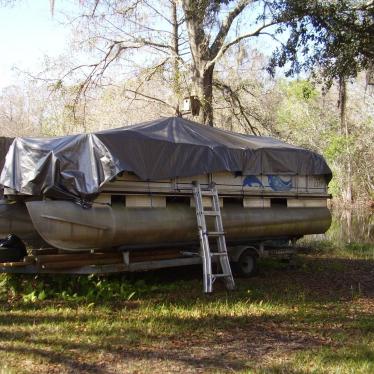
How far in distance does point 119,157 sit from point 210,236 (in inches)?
85.0

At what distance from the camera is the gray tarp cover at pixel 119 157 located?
8.27 m

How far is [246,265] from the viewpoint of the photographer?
1055 cm

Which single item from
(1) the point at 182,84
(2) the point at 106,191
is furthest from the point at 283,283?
(1) the point at 182,84

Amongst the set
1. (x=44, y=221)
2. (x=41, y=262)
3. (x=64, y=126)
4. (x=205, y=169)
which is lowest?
(x=41, y=262)

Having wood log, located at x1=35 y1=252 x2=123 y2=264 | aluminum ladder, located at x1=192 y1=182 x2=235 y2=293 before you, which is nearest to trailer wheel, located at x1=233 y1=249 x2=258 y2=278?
aluminum ladder, located at x1=192 y1=182 x2=235 y2=293

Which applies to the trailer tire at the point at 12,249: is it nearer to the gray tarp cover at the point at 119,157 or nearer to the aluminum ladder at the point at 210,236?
the gray tarp cover at the point at 119,157

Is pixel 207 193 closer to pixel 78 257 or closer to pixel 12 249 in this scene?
pixel 78 257

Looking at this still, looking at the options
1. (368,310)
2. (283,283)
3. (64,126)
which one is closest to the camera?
(368,310)

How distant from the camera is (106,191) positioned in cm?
841

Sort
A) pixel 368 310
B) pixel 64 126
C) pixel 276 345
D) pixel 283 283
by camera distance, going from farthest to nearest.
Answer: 1. pixel 64 126
2. pixel 283 283
3. pixel 368 310
4. pixel 276 345

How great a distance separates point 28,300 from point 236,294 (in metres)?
3.09

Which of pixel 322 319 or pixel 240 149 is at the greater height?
pixel 240 149

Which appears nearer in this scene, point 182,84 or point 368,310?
point 368,310

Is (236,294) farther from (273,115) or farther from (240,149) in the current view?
(273,115)
